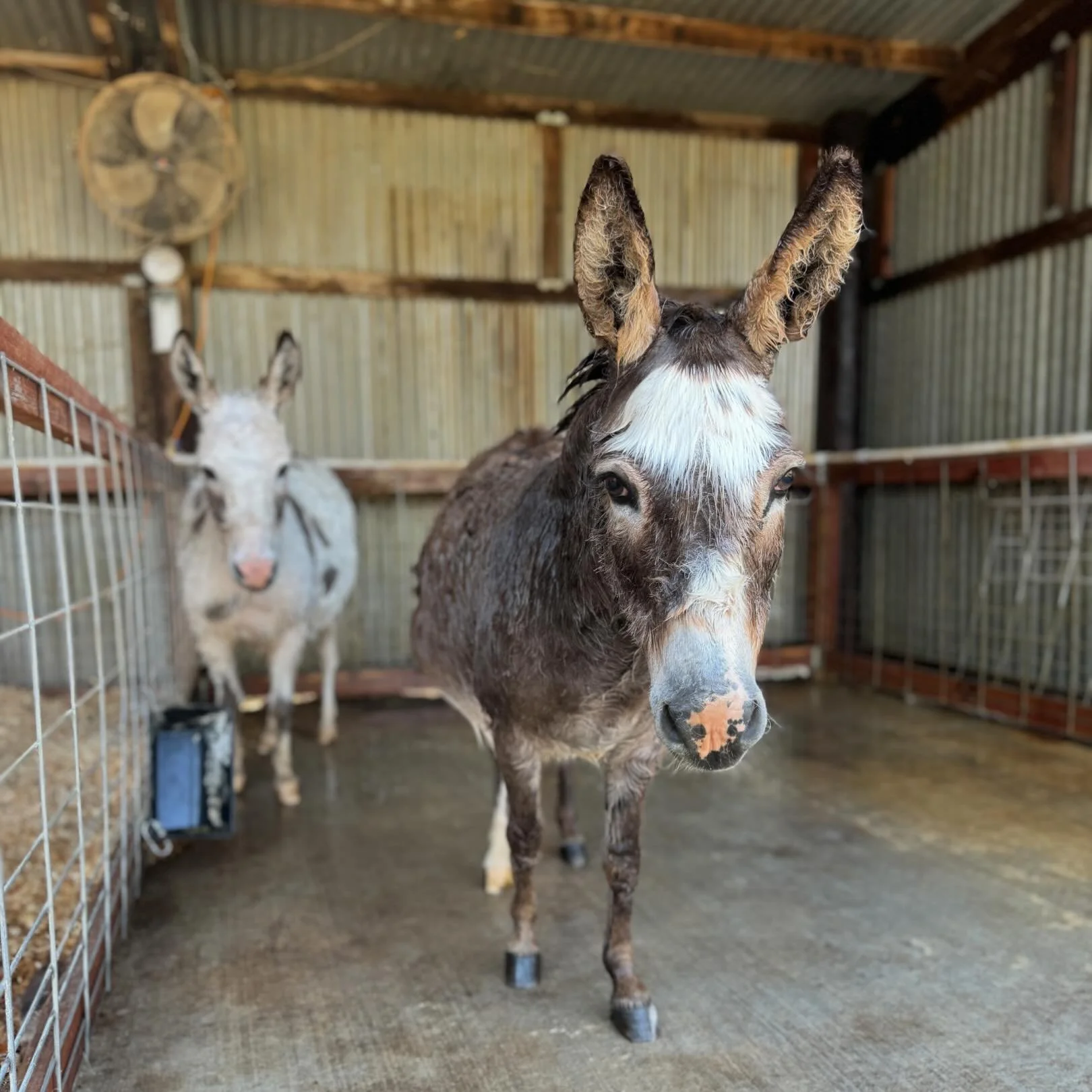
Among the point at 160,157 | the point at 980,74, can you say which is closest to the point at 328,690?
the point at 160,157

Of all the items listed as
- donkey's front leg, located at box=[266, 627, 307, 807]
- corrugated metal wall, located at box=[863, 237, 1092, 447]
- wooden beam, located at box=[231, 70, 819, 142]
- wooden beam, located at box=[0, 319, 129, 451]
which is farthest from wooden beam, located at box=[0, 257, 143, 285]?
corrugated metal wall, located at box=[863, 237, 1092, 447]

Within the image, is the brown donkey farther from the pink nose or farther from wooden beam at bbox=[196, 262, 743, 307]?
wooden beam at bbox=[196, 262, 743, 307]

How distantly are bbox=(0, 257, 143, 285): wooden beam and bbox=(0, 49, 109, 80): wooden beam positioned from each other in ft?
4.39

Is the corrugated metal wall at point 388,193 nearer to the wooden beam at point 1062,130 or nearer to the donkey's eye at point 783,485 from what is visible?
the wooden beam at point 1062,130

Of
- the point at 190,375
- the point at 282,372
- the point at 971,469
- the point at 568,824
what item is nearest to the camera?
the point at 568,824

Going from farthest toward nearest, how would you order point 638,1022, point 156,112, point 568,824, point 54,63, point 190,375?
point 54,63 < point 156,112 < point 190,375 < point 568,824 < point 638,1022

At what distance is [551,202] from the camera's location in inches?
264

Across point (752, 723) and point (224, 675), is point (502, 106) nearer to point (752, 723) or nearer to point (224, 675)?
point (224, 675)

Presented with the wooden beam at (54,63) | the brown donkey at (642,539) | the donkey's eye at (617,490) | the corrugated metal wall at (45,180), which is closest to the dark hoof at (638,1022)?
the brown donkey at (642,539)

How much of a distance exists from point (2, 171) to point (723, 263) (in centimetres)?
585

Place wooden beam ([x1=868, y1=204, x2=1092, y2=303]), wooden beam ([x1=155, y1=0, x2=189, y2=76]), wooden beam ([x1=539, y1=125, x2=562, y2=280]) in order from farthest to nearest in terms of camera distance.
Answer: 1. wooden beam ([x1=539, y1=125, x2=562, y2=280])
2. wooden beam ([x1=868, y1=204, x2=1092, y2=303])
3. wooden beam ([x1=155, y1=0, x2=189, y2=76])

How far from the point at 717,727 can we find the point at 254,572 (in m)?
2.56

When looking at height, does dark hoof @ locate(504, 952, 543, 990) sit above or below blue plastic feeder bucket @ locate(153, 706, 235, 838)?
below

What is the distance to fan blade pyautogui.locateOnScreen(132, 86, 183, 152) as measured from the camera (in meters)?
4.93
